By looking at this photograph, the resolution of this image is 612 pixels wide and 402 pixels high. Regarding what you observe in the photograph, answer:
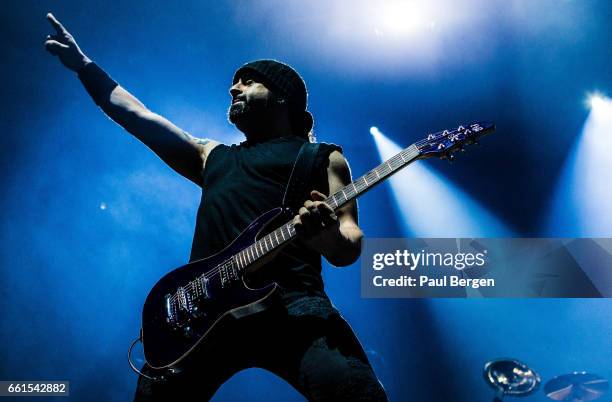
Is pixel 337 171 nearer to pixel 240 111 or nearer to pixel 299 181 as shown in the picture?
pixel 299 181

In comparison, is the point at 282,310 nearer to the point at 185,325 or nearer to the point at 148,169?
the point at 185,325

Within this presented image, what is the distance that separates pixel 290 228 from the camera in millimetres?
2146

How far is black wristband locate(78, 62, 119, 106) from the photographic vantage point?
3.02m

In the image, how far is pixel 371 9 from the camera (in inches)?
172

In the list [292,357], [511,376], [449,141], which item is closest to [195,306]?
[292,357]

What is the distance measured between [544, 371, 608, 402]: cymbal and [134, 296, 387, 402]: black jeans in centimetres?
243

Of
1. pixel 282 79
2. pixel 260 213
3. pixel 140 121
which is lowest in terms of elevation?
pixel 260 213

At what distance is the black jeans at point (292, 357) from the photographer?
1824 millimetres

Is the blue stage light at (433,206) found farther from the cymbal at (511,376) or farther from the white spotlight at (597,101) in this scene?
the white spotlight at (597,101)

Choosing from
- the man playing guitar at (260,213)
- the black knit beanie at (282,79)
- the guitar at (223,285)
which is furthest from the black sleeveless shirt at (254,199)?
the black knit beanie at (282,79)

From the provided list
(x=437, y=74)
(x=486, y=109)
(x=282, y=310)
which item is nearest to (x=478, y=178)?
(x=486, y=109)

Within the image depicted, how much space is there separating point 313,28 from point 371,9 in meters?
0.43

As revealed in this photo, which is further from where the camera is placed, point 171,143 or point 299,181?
point 171,143

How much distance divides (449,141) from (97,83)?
1.75 metres
